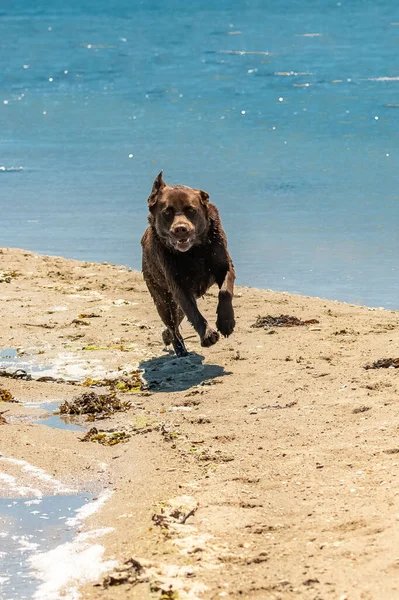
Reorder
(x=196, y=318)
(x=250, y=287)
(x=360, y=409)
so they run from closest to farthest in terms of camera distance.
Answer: (x=360, y=409) → (x=196, y=318) → (x=250, y=287)

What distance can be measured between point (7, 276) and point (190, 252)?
12.1 ft

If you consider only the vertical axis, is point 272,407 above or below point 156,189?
below

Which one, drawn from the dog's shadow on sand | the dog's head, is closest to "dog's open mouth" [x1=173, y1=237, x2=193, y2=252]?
the dog's head

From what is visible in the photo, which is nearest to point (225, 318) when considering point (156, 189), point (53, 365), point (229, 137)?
point (156, 189)

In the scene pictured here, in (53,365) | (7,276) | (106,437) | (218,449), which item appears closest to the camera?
(218,449)

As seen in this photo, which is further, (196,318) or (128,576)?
(196,318)

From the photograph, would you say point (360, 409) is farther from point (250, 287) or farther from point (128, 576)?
point (250, 287)

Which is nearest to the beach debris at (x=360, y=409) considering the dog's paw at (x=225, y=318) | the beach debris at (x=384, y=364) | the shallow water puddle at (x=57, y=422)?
the beach debris at (x=384, y=364)

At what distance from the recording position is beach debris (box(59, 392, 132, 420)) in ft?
25.1

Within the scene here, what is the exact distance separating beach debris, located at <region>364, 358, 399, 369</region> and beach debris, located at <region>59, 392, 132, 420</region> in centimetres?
162

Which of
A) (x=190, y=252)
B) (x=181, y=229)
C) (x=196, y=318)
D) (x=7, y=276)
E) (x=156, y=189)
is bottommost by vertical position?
(x=7, y=276)

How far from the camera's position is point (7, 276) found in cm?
1206

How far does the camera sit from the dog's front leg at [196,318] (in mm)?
8352

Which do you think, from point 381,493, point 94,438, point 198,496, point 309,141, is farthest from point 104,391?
point 309,141
